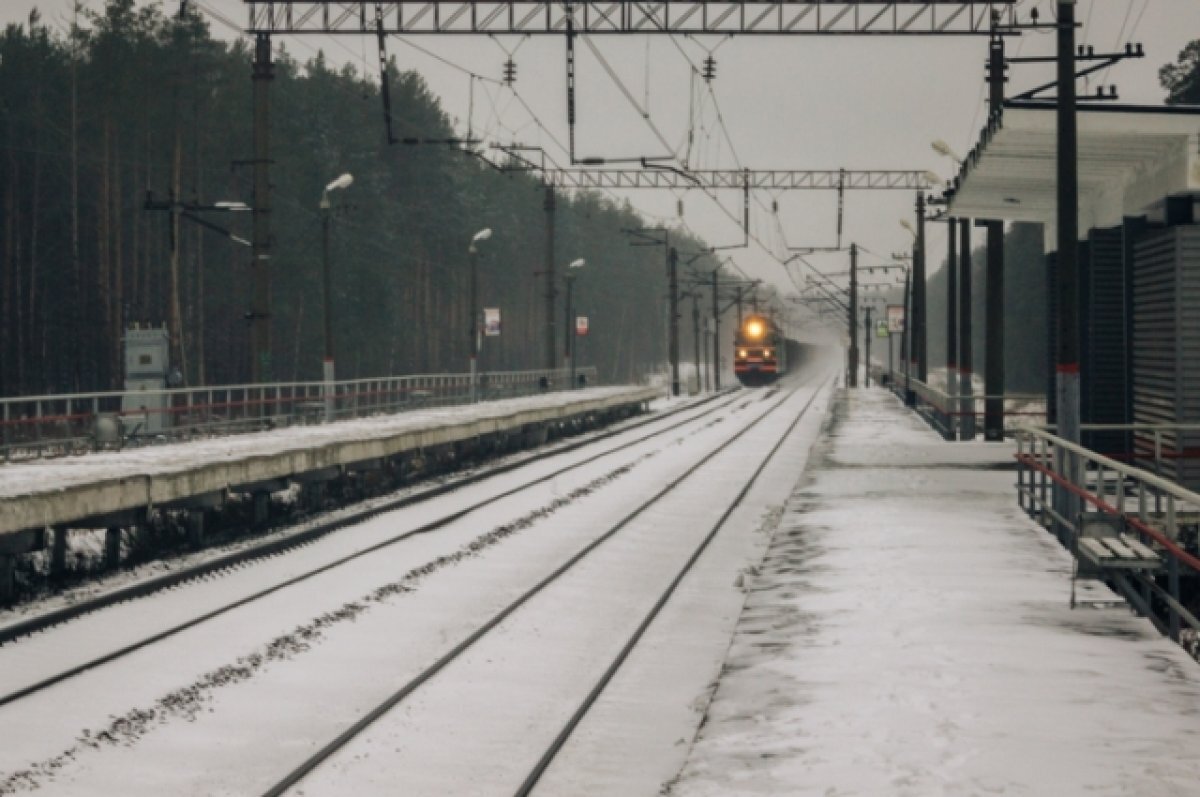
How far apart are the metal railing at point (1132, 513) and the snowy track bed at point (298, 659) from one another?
3933 mm

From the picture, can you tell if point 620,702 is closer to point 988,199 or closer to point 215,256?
point 988,199

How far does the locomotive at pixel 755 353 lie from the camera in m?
105

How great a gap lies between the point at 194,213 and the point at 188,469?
207 ft

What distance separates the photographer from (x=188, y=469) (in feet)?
66.5

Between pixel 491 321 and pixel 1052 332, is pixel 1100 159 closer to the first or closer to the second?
pixel 1052 332

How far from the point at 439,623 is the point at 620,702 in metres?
3.60

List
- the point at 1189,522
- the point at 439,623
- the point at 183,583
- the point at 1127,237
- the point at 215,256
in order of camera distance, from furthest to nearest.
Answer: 1. the point at 215,256
2. the point at 1127,237
3. the point at 1189,522
4. the point at 183,583
5. the point at 439,623

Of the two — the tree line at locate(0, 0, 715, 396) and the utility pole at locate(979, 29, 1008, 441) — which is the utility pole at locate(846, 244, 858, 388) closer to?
the tree line at locate(0, 0, 715, 396)

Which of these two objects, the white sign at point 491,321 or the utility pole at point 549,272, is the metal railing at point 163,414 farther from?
the white sign at point 491,321

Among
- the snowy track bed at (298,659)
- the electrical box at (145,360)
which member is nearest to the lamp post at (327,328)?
the electrical box at (145,360)

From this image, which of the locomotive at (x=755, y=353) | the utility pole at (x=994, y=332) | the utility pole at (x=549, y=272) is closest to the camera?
the utility pole at (x=994, y=332)

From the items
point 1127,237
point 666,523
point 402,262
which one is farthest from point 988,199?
point 402,262

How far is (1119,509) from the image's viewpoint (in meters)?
15.8

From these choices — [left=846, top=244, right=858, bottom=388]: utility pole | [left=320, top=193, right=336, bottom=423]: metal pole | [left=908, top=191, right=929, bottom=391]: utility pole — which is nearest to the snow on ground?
[left=320, top=193, right=336, bottom=423]: metal pole
